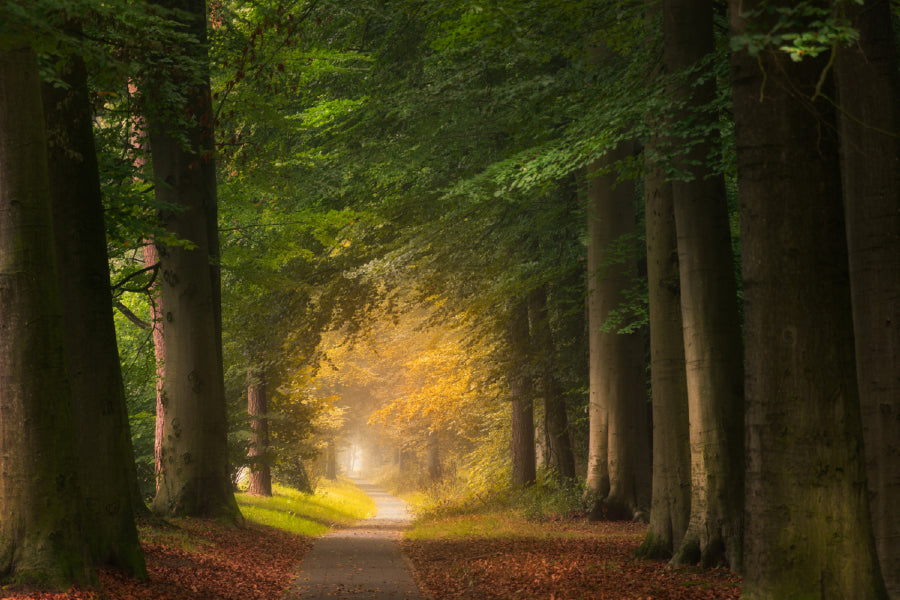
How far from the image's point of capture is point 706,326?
372 inches

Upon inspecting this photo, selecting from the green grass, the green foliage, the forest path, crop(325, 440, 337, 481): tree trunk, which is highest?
the green foliage

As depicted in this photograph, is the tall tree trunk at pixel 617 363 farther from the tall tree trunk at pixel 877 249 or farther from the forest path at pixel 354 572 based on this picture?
the tall tree trunk at pixel 877 249

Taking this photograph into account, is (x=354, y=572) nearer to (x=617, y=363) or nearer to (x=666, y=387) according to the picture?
(x=666, y=387)

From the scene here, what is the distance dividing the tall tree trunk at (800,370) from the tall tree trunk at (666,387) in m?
4.40

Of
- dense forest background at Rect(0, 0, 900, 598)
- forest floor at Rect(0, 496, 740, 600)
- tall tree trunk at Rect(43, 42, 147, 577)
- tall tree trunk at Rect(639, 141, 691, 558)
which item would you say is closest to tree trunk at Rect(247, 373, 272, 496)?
dense forest background at Rect(0, 0, 900, 598)

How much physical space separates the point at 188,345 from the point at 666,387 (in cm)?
797

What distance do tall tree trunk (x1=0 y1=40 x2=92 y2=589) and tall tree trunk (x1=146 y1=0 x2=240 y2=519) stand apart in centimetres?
705

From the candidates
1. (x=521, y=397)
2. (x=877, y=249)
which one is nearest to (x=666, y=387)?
(x=877, y=249)

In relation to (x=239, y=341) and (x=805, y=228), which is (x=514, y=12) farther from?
(x=239, y=341)

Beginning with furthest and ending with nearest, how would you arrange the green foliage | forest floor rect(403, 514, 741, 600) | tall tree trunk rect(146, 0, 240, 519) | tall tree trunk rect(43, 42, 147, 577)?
tall tree trunk rect(146, 0, 240, 519) < tall tree trunk rect(43, 42, 147, 577) < forest floor rect(403, 514, 741, 600) < the green foliage

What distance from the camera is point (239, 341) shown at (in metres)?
21.1

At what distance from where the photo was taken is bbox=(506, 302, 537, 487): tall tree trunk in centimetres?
2208

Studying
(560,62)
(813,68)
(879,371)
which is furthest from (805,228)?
(560,62)

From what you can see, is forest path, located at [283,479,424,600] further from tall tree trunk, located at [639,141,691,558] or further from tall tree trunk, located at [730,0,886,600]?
tall tree trunk, located at [730,0,886,600]
